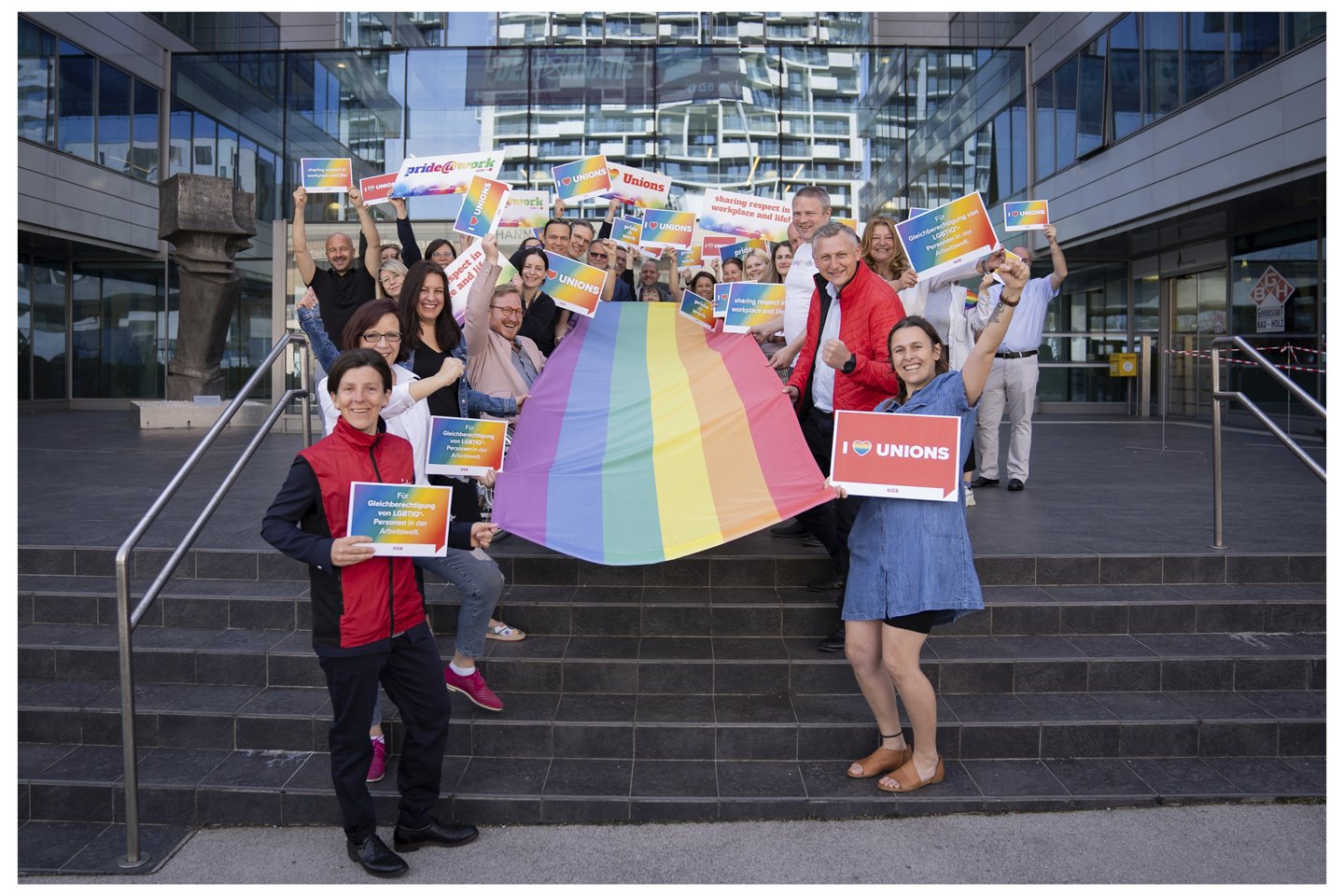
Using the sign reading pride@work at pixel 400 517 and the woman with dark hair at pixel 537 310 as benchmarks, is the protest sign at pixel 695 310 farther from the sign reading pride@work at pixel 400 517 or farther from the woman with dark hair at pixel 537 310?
the sign reading pride@work at pixel 400 517

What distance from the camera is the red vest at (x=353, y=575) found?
310cm

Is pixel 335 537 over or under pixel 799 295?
under

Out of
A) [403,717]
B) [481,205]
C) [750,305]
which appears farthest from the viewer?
[481,205]

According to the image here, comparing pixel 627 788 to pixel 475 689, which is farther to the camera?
pixel 475 689

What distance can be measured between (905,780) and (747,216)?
19.3 feet

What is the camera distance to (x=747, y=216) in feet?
27.7

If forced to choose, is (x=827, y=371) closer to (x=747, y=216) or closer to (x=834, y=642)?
(x=834, y=642)

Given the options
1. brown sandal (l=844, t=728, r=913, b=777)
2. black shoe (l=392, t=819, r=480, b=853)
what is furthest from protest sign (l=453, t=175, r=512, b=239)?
brown sandal (l=844, t=728, r=913, b=777)

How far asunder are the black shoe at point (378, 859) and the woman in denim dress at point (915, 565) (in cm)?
180

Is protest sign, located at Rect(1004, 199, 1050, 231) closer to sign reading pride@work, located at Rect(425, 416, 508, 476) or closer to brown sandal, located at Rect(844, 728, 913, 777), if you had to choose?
brown sandal, located at Rect(844, 728, 913, 777)

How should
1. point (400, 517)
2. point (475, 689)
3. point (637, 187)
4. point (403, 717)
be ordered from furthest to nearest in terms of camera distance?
1. point (637, 187)
2. point (475, 689)
3. point (403, 717)
4. point (400, 517)

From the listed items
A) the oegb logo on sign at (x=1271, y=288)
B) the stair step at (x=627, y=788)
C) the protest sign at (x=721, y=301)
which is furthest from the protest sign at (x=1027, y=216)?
the oegb logo on sign at (x=1271, y=288)

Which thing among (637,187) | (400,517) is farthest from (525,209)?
(400,517)

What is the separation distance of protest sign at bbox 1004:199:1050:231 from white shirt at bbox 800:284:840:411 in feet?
6.10
